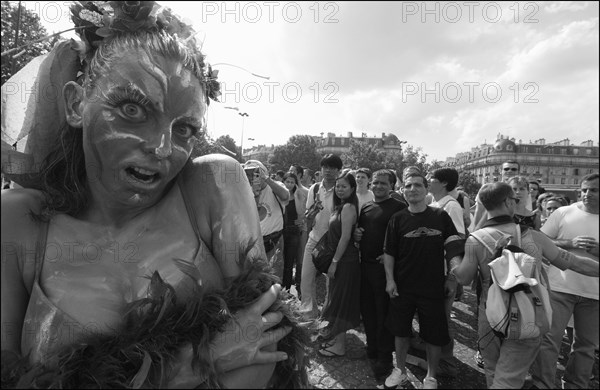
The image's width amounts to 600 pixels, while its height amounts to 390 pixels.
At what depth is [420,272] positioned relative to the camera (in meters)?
3.62

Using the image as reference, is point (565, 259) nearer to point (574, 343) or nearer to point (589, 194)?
point (589, 194)

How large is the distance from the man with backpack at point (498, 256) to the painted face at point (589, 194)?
752 mm

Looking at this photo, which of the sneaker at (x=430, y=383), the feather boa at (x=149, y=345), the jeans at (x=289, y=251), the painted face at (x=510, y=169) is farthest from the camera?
the jeans at (x=289, y=251)

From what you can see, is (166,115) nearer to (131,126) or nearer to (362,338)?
(131,126)

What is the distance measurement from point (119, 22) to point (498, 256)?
328cm

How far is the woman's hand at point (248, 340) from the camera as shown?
44.5 inches

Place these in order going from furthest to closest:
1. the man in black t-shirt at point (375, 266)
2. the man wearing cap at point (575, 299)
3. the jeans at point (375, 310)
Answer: the man in black t-shirt at point (375, 266) < the jeans at point (375, 310) < the man wearing cap at point (575, 299)

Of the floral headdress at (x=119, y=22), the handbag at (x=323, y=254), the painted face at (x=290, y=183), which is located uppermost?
the floral headdress at (x=119, y=22)

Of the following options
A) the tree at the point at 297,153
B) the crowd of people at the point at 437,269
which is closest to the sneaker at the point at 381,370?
the crowd of people at the point at 437,269

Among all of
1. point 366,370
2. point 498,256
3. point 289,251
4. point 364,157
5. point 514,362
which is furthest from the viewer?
point 364,157

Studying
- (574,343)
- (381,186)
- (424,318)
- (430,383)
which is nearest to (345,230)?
(381,186)

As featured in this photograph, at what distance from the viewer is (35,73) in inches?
53.7

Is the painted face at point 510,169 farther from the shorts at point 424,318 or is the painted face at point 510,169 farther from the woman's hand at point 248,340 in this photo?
the woman's hand at point 248,340

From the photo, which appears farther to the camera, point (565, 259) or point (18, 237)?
point (565, 259)
